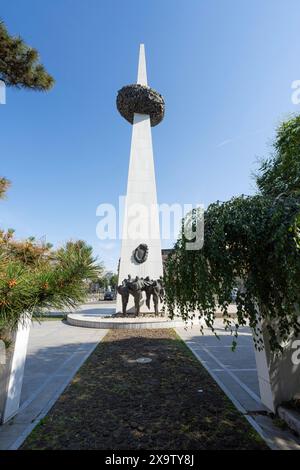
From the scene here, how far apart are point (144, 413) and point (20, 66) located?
688 centimetres

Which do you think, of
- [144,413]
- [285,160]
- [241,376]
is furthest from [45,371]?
[285,160]

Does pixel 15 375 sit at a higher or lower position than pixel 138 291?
lower

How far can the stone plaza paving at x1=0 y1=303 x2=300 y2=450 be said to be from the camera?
3.74m

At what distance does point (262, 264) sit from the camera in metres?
3.24

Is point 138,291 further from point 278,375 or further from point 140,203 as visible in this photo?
point 278,375

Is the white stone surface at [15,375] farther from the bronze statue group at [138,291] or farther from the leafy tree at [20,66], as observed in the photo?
the bronze statue group at [138,291]

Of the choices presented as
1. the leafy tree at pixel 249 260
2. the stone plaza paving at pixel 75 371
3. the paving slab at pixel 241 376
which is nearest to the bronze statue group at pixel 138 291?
the stone plaza paving at pixel 75 371

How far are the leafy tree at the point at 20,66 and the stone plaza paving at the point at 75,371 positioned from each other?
499cm

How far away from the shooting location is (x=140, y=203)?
18.2m

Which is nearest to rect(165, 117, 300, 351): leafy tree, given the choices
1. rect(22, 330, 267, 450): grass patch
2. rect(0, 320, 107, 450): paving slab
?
rect(22, 330, 267, 450): grass patch

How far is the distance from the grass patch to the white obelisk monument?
10.1 meters

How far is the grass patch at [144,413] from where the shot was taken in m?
3.46

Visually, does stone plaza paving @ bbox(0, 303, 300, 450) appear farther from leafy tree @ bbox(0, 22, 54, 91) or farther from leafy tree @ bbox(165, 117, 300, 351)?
leafy tree @ bbox(0, 22, 54, 91)

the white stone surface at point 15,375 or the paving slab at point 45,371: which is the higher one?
the white stone surface at point 15,375
